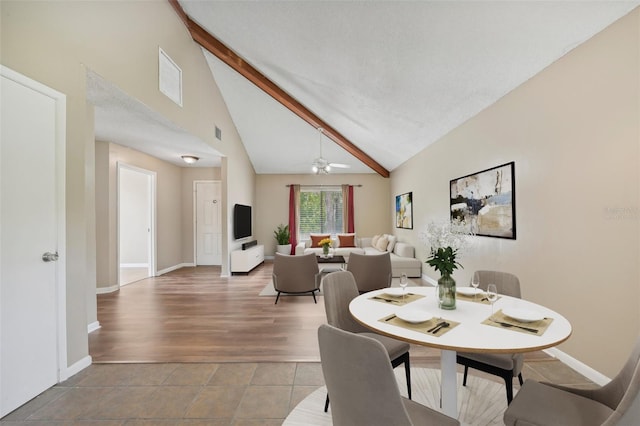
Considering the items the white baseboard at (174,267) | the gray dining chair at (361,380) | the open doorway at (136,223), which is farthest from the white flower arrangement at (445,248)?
the white baseboard at (174,267)

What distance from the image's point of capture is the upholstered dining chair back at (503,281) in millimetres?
2051

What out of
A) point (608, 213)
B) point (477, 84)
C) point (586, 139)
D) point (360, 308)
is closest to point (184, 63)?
point (477, 84)

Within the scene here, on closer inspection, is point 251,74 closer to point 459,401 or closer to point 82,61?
point 82,61

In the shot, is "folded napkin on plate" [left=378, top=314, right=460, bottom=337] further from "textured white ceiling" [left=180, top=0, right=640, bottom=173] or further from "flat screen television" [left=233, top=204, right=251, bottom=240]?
"flat screen television" [left=233, top=204, right=251, bottom=240]

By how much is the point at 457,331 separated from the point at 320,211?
23.9 ft

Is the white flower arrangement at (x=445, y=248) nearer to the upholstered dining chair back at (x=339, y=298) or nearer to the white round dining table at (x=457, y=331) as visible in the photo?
the white round dining table at (x=457, y=331)

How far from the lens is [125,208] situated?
22.9ft

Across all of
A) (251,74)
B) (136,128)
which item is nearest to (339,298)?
(136,128)

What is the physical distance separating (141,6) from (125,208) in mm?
5134

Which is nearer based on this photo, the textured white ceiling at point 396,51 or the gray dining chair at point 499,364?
the gray dining chair at point 499,364

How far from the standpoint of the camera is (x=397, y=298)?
184 centimetres

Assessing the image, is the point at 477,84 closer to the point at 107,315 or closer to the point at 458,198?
the point at 458,198

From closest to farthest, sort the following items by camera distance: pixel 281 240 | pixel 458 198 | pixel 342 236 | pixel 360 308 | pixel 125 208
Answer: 1. pixel 360 308
2. pixel 458 198
3. pixel 125 208
4. pixel 342 236
5. pixel 281 240

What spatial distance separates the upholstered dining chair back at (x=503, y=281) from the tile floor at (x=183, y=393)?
761 millimetres
